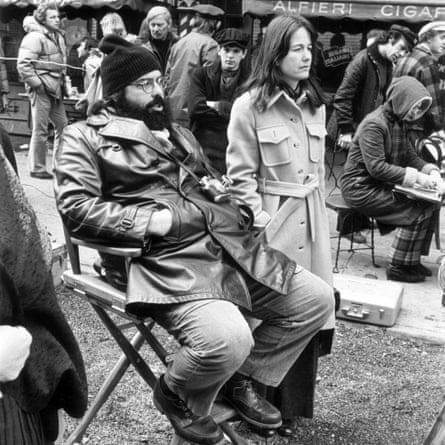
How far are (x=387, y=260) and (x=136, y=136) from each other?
3.50 m

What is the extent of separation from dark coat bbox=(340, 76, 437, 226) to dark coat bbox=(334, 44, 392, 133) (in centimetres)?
178

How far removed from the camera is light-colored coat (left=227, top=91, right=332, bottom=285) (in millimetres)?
3131

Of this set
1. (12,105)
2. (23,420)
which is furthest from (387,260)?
(12,105)

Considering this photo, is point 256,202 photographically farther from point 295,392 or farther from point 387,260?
point 387,260

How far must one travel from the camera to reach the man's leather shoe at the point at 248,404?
2799mm

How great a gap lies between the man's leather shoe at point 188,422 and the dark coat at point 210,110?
3.32 meters

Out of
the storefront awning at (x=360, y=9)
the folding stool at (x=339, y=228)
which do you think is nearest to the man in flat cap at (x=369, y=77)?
the folding stool at (x=339, y=228)

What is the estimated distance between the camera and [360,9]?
29.2 ft

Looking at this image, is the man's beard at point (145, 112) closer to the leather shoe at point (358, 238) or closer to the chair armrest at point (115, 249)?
the chair armrest at point (115, 249)

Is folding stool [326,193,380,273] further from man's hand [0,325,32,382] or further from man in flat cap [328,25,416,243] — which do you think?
man's hand [0,325,32,382]

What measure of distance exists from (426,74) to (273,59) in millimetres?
3708

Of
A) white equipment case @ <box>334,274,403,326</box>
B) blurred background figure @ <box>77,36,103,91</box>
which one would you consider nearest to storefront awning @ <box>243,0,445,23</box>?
blurred background figure @ <box>77,36,103,91</box>

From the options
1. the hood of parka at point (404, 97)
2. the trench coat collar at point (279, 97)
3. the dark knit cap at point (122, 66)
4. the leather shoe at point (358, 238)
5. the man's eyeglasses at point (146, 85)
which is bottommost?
the leather shoe at point (358, 238)

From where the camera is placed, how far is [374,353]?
13.8 ft
